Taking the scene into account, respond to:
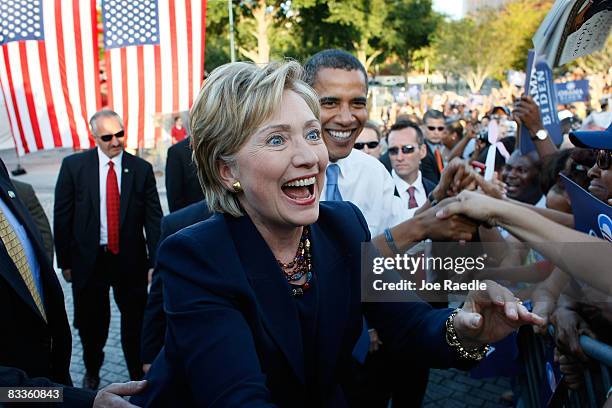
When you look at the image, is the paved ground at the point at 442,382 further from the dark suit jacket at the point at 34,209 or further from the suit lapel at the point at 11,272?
the suit lapel at the point at 11,272

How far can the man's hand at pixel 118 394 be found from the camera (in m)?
1.65

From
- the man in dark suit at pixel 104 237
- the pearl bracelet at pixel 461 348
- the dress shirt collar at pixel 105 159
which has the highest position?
the pearl bracelet at pixel 461 348

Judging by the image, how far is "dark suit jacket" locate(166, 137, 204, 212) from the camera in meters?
5.41

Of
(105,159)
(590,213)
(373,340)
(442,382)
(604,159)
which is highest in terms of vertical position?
(604,159)

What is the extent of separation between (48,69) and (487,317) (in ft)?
16.1

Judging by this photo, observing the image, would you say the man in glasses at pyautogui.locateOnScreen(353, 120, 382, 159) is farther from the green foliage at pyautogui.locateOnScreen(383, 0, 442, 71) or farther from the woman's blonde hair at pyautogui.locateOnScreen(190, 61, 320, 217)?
the green foliage at pyautogui.locateOnScreen(383, 0, 442, 71)

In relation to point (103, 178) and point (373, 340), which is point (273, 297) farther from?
point (103, 178)

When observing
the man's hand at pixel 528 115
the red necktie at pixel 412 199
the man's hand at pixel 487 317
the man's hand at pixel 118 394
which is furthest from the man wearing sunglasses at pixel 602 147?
the man's hand at pixel 528 115

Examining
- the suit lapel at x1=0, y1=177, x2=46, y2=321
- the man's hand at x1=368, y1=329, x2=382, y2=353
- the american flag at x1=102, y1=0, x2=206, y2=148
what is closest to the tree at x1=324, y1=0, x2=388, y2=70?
the american flag at x1=102, y1=0, x2=206, y2=148

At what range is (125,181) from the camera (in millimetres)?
4699

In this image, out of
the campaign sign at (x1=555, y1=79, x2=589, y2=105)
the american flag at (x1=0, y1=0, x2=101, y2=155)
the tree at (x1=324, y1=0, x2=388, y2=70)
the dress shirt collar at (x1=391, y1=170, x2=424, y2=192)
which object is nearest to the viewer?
the dress shirt collar at (x1=391, y1=170, x2=424, y2=192)

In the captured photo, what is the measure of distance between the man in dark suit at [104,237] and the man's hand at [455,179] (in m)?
2.77

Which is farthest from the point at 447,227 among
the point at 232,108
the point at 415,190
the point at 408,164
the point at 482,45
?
the point at 482,45

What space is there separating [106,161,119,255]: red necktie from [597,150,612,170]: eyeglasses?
3699 mm
